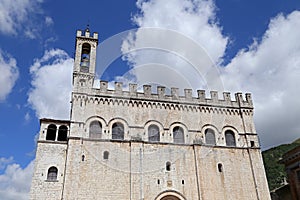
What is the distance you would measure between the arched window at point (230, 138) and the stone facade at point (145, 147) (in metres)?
0.08

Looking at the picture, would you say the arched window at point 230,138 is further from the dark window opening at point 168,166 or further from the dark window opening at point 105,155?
the dark window opening at point 105,155

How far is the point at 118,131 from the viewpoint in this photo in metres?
20.1

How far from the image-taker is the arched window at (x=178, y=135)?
2075cm

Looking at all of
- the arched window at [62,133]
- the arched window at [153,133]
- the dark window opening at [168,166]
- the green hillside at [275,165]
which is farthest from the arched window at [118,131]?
the green hillside at [275,165]

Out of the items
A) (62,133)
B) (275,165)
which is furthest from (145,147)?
(275,165)

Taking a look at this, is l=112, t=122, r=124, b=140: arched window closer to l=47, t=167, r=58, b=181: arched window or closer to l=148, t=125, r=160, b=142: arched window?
l=148, t=125, r=160, b=142: arched window

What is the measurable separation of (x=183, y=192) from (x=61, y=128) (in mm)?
9417

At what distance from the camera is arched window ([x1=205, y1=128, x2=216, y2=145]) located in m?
21.2

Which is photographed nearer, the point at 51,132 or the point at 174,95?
the point at 51,132

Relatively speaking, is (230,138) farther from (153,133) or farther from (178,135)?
(153,133)

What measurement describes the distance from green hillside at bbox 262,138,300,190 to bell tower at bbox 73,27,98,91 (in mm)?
28362

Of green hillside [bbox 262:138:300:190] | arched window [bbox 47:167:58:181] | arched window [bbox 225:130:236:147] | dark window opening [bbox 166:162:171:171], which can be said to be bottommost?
arched window [bbox 47:167:58:181]

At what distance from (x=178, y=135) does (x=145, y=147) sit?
Result: 9.31 ft

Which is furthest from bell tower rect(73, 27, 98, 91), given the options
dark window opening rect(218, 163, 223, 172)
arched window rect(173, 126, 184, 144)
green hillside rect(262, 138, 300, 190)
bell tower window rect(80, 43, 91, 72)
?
→ green hillside rect(262, 138, 300, 190)
